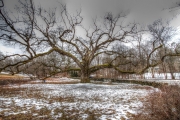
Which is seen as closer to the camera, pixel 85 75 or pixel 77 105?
pixel 77 105

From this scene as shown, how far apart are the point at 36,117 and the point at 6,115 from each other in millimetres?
1243

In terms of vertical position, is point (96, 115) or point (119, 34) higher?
point (119, 34)

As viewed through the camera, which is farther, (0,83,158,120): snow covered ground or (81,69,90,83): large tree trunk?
(81,69,90,83): large tree trunk

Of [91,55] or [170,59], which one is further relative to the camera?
[170,59]

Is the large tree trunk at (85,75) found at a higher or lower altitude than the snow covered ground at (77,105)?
higher

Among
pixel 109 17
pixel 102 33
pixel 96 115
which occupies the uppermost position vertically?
pixel 109 17

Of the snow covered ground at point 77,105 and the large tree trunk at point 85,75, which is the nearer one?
the snow covered ground at point 77,105

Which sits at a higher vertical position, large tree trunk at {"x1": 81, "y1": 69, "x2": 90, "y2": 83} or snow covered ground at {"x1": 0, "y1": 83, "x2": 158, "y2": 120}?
large tree trunk at {"x1": 81, "y1": 69, "x2": 90, "y2": 83}

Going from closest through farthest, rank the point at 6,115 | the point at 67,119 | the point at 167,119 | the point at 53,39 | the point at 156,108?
the point at 167,119 < the point at 156,108 < the point at 67,119 < the point at 6,115 < the point at 53,39

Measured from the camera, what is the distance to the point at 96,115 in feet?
16.8

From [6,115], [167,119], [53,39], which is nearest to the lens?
[167,119]

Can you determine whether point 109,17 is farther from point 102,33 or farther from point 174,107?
point 174,107

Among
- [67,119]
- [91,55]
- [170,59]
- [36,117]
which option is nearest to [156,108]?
[67,119]

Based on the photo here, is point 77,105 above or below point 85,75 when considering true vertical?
below
